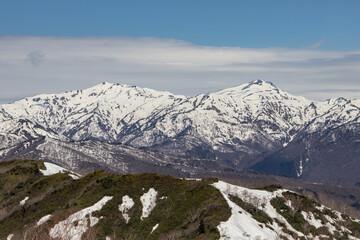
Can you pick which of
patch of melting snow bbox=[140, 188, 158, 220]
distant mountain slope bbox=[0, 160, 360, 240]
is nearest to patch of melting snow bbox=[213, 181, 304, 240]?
distant mountain slope bbox=[0, 160, 360, 240]

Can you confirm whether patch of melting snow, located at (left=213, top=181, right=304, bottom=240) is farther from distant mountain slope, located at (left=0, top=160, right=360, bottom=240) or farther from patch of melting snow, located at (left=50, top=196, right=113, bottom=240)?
patch of melting snow, located at (left=50, top=196, right=113, bottom=240)

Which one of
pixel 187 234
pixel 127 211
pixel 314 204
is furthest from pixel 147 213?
pixel 314 204

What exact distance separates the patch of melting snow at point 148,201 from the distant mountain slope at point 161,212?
201 mm

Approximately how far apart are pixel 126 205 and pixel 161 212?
1478 centimetres

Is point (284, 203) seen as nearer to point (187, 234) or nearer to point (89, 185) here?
point (187, 234)

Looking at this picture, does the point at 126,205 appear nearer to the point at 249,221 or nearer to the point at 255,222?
the point at 249,221

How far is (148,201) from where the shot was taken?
166125 millimetres

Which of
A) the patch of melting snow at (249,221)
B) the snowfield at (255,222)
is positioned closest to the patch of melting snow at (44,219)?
the patch of melting snow at (249,221)

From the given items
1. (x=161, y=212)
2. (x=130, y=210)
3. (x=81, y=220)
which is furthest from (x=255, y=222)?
(x=81, y=220)

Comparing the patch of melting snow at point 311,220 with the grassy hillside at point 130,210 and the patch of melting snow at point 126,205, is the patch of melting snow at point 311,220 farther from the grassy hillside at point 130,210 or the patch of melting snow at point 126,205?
the patch of melting snow at point 126,205

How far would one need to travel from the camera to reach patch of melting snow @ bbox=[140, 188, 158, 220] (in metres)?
160

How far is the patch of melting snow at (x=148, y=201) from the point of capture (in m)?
160

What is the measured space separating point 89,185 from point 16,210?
90.8 feet

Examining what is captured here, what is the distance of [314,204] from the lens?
187 meters
